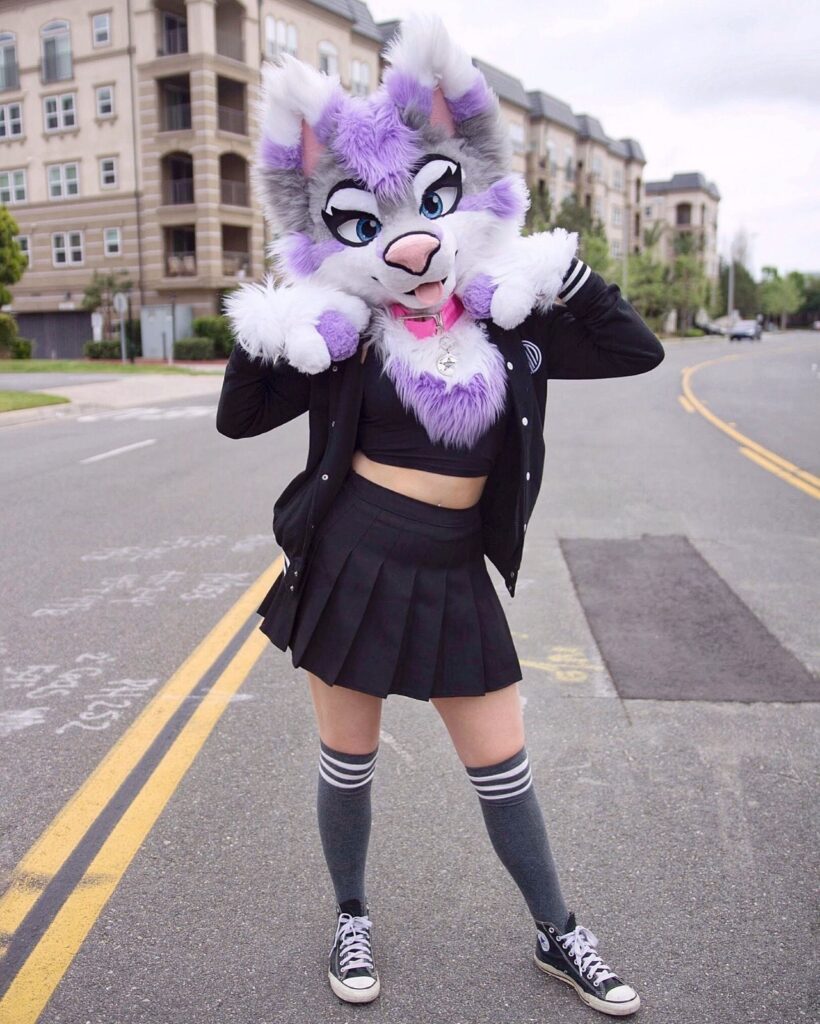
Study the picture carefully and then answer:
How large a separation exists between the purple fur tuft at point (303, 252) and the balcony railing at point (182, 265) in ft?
125

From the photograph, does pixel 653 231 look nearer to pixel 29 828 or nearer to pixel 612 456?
pixel 612 456

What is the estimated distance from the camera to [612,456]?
12102 mm

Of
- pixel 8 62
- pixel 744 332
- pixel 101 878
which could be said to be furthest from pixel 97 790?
pixel 744 332

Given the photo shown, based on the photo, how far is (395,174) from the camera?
229 centimetres

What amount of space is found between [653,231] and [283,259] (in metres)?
77.3

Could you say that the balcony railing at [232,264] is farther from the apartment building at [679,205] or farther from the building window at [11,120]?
the apartment building at [679,205]

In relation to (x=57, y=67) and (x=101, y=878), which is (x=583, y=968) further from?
(x=57, y=67)

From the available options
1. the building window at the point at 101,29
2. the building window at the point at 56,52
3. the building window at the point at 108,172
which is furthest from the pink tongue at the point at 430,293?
the building window at the point at 56,52

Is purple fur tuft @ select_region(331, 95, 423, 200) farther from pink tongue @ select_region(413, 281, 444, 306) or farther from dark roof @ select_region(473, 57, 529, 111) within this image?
dark roof @ select_region(473, 57, 529, 111)

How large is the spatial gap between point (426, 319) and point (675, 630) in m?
3.50

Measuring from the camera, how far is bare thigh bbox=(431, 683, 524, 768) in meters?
2.39

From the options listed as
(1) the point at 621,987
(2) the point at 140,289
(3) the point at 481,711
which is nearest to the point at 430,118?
(3) the point at 481,711

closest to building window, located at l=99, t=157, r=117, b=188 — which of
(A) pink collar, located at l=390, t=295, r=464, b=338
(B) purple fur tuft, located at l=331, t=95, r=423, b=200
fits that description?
(B) purple fur tuft, located at l=331, t=95, r=423, b=200

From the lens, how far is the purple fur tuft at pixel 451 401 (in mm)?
2301
